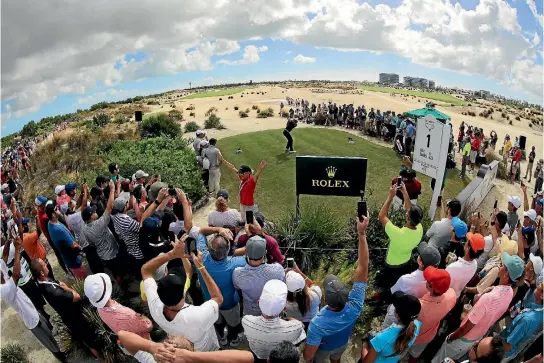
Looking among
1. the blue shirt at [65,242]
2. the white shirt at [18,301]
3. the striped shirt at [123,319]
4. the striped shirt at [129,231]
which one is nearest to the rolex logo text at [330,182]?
the striped shirt at [129,231]

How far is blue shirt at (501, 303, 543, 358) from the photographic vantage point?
173 inches

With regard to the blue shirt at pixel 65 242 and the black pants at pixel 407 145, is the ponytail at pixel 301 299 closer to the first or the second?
the blue shirt at pixel 65 242

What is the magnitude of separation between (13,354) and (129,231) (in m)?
2.47

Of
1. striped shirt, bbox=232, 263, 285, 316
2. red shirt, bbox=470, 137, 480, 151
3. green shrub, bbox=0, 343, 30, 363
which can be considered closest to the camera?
striped shirt, bbox=232, 263, 285, 316

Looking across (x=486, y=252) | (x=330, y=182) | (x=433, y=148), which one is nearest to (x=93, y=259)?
(x=330, y=182)

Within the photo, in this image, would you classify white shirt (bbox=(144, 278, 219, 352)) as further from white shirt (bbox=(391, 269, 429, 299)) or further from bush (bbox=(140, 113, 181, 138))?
bush (bbox=(140, 113, 181, 138))

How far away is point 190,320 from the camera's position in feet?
12.7

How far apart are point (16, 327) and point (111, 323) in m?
3.86

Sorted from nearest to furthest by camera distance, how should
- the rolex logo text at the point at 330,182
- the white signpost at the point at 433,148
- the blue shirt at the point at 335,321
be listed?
1. the blue shirt at the point at 335,321
2. the rolex logo text at the point at 330,182
3. the white signpost at the point at 433,148

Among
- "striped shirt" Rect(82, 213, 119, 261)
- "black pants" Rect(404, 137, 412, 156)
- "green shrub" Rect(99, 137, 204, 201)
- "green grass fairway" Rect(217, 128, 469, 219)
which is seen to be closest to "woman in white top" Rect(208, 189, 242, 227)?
"striped shirt" Rect(82, 213, 119, 261)

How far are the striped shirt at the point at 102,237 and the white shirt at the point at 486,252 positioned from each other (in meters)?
6.35

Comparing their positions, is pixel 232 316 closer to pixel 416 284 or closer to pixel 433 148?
pixel 416 284

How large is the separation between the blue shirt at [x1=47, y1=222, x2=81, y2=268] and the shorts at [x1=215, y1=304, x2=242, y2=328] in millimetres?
3095

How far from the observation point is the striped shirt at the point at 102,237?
6699 millimetres
